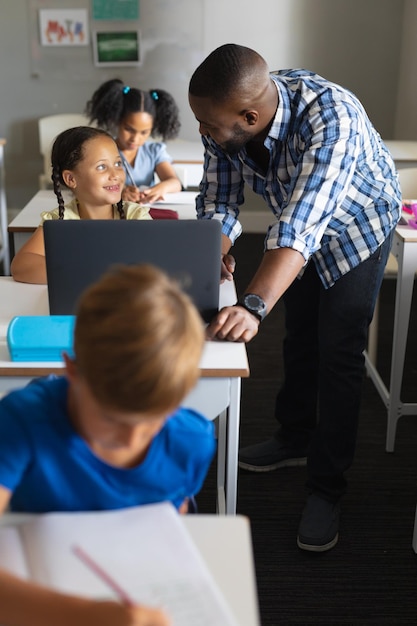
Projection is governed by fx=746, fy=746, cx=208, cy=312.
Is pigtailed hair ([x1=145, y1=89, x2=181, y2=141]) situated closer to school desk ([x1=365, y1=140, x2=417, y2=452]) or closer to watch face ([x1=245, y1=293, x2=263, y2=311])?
school desk ([x1=365, y1=140, x2=417, y2=452])

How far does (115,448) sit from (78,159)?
1.36 metres

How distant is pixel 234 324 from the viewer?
1541 mm

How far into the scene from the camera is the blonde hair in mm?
811

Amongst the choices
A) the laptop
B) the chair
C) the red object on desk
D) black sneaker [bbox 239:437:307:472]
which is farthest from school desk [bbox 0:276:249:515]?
the chair

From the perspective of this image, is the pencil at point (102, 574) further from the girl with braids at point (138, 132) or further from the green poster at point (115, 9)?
the green poster at point (115, 9)

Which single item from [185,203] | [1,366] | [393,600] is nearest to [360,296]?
[393,600]

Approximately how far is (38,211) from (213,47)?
2.65 m

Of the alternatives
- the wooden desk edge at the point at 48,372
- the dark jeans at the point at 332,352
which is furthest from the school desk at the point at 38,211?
the wooden desk edge at the point at 48,372

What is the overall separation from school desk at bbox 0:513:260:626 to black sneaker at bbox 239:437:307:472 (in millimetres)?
1390

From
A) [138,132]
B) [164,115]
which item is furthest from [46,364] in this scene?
[164,115]

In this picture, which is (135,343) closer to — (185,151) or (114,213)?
(114,213)

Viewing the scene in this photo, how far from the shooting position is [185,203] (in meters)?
3.05

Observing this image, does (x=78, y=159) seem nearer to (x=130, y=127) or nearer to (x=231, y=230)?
(x=231, y=230)

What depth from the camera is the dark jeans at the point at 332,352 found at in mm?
1847
